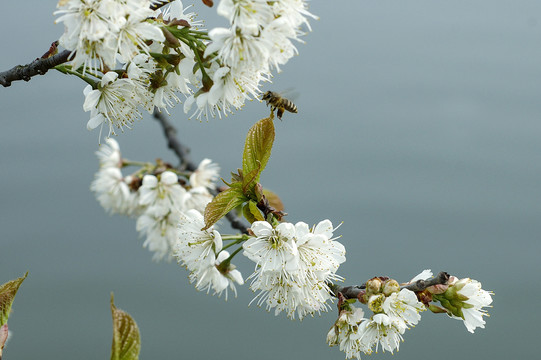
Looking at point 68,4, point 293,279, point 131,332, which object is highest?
point 68,4

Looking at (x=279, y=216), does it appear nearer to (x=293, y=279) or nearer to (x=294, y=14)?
(x=293, y=279)

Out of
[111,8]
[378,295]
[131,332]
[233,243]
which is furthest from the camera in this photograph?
[233,243]

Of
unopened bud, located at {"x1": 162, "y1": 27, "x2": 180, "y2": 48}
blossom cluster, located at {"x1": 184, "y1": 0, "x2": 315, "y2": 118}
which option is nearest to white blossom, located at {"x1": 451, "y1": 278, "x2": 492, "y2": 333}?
blossom cluster, located at {"x1": 184, "y1": 0, "x2": 315, "y2": 118}

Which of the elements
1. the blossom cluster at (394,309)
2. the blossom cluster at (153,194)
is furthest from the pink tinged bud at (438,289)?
the blossom cluster at (153,194)

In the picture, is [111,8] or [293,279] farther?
[293,279]

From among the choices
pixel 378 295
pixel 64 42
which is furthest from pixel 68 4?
pixel 378 295

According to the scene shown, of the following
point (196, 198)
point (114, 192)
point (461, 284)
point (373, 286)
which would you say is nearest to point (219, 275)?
point (373, 286)
